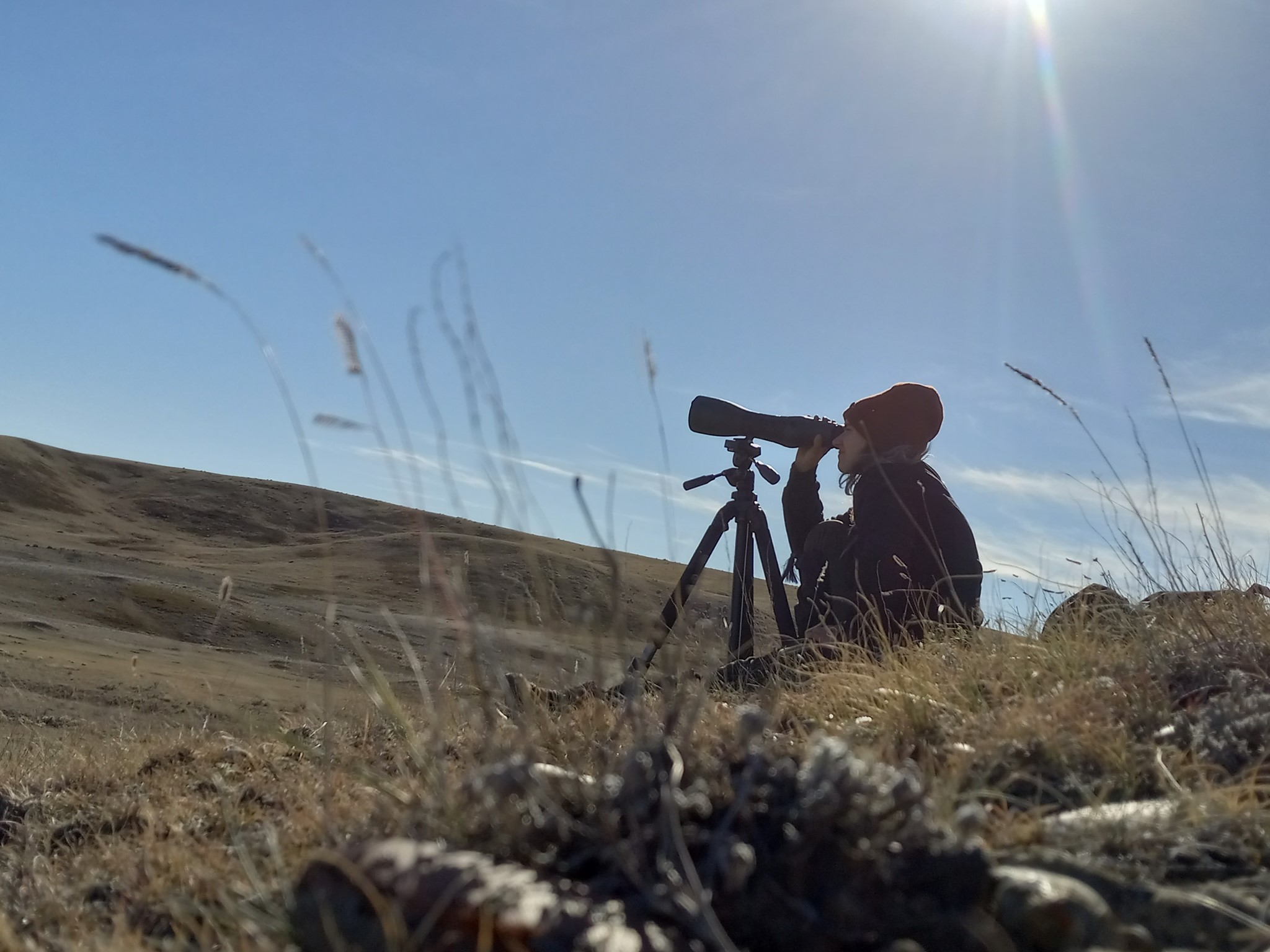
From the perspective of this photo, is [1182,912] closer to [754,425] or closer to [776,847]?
[776,847]

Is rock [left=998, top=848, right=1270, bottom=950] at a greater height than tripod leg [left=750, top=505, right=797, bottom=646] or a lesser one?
lesser

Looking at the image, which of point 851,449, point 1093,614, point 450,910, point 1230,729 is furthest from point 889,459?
point 450,910

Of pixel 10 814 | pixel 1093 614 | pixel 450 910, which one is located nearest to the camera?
pixel 450 910

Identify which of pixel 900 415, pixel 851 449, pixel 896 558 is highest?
pixel 900 415

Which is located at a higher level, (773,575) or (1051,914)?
(773,575)

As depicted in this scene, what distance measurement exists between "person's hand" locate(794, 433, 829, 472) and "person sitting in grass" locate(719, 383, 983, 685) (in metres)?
0.01

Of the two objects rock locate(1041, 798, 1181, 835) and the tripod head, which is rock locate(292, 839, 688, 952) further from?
the tripod head

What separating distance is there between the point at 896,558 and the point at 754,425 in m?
0.90

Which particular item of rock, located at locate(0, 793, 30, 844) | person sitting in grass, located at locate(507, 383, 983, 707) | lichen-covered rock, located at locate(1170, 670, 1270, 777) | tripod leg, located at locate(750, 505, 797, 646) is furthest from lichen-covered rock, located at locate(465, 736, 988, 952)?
tripod leg, located at locate(750, 505, 797, 646)

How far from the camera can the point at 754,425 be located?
14.5 feet

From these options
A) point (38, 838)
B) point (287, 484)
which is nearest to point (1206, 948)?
point (38, 838)

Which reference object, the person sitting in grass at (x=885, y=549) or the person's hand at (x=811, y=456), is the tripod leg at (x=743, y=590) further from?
the person's hand at (x=811, y=456)

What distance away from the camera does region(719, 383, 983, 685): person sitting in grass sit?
3.86 m

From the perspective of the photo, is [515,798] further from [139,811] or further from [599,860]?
[139,811]
